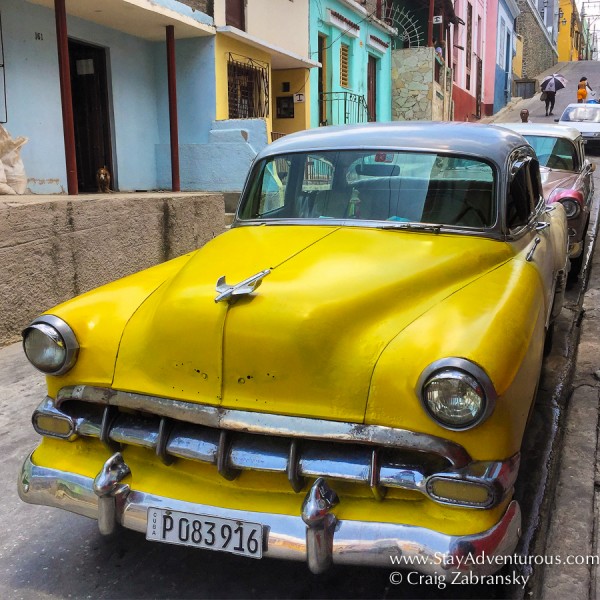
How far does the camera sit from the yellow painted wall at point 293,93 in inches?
524

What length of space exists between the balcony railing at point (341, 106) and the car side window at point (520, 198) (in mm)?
10851

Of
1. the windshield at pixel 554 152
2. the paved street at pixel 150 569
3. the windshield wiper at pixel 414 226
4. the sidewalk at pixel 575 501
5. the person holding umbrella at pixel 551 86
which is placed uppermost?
the person holding umbrella at pixel 551 86

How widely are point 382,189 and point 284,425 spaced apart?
1.52 m

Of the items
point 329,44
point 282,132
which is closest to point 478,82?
point 329,44

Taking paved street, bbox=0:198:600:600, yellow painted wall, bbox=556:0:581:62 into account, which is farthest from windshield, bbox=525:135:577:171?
yellow painted wall, bbox=556:0:581:62

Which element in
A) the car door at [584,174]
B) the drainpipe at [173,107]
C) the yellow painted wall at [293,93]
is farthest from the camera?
the yellow painted wall at [293,93]

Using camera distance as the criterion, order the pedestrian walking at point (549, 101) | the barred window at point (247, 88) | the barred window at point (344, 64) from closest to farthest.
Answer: the barred window at point (247, 88)
the barred window at point (344, 64)
the pedestrian walking at point (549, 101)

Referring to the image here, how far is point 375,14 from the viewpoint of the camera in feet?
56.8

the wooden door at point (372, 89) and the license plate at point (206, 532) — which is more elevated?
Answer: the wooden door at point (372, 89)

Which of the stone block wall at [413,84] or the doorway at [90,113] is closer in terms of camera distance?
the doorway at [90,113]

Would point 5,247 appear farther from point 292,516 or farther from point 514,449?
point 514,449

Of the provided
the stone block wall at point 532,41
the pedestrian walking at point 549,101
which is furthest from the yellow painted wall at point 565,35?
the pedestrian walking at point 549,101

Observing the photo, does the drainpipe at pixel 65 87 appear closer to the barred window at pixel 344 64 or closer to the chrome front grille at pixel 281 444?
the chrome front grille at pixel 281 444

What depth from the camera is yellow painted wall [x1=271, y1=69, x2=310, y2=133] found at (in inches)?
524
